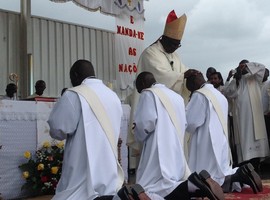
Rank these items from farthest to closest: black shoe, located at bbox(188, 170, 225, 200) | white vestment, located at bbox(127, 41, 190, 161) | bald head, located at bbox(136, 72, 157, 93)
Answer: white vestment, located at bbox(127, 41, 190, 161)
bald head, located at bbox(136, 72, 157, 93)
black shoe, located at bbox(188, 170, 225, 200)

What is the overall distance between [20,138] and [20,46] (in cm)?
419

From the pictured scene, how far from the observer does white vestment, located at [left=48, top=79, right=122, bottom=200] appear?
3.69 metres

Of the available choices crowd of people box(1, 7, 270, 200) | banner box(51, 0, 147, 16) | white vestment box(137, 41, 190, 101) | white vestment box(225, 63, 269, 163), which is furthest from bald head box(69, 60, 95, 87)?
white vestment box(225, 63, 269, 163)

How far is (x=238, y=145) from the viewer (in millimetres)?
7895

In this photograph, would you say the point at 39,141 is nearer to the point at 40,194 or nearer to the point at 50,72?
the point at 40,194

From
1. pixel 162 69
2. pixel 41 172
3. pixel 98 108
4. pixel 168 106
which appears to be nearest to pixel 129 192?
pixel 98 108

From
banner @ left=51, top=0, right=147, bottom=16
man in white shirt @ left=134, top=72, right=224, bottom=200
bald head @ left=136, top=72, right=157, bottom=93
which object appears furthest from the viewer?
banner @ left=51, top=0, right=147, bottom=16

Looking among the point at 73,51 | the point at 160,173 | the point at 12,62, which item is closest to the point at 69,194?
the point at 160,173

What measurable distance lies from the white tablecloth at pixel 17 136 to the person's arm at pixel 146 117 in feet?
5.13

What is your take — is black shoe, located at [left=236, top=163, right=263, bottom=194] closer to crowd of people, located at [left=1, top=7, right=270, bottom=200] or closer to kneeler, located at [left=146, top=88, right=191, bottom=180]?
crowd of people, located at [left=1, top=7, right=270, bottom=200]

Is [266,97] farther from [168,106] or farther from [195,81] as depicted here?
[168,106]

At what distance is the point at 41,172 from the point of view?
5453 mm

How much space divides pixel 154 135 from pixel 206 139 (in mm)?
1012

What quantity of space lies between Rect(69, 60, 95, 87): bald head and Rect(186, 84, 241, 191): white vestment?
1.78 meters
